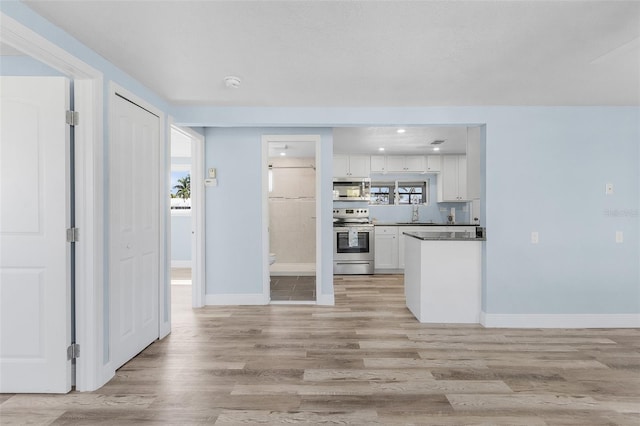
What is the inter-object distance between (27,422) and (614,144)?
535 cm

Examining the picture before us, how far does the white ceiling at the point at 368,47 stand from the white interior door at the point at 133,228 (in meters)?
0.46

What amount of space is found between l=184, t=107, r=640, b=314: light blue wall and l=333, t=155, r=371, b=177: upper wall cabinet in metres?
3.18

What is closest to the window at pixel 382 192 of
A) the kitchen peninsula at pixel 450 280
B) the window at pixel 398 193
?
the window at pixel 398 193

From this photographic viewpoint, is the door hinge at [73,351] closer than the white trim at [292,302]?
Yes

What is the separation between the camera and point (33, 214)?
2270 millimetres

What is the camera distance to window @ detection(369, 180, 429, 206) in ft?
23.9

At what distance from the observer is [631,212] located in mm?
3648

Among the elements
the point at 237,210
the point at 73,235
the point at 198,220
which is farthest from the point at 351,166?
the point at 73,235

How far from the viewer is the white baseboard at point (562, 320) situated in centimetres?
363

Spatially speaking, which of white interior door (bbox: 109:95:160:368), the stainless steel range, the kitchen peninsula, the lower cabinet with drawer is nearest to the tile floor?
the stainless steel range

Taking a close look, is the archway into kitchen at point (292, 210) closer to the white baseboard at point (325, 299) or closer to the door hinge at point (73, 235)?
the white baseboard at point (325, 299)

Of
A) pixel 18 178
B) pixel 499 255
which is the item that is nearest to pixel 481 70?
pixel 499 255

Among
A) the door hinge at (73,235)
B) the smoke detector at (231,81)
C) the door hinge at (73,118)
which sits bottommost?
the door hinge at (73,235)

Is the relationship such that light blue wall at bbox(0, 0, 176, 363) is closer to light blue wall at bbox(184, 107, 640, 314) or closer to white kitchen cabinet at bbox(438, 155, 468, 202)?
light blue wall at bbox(184, 107, 640, 314)
